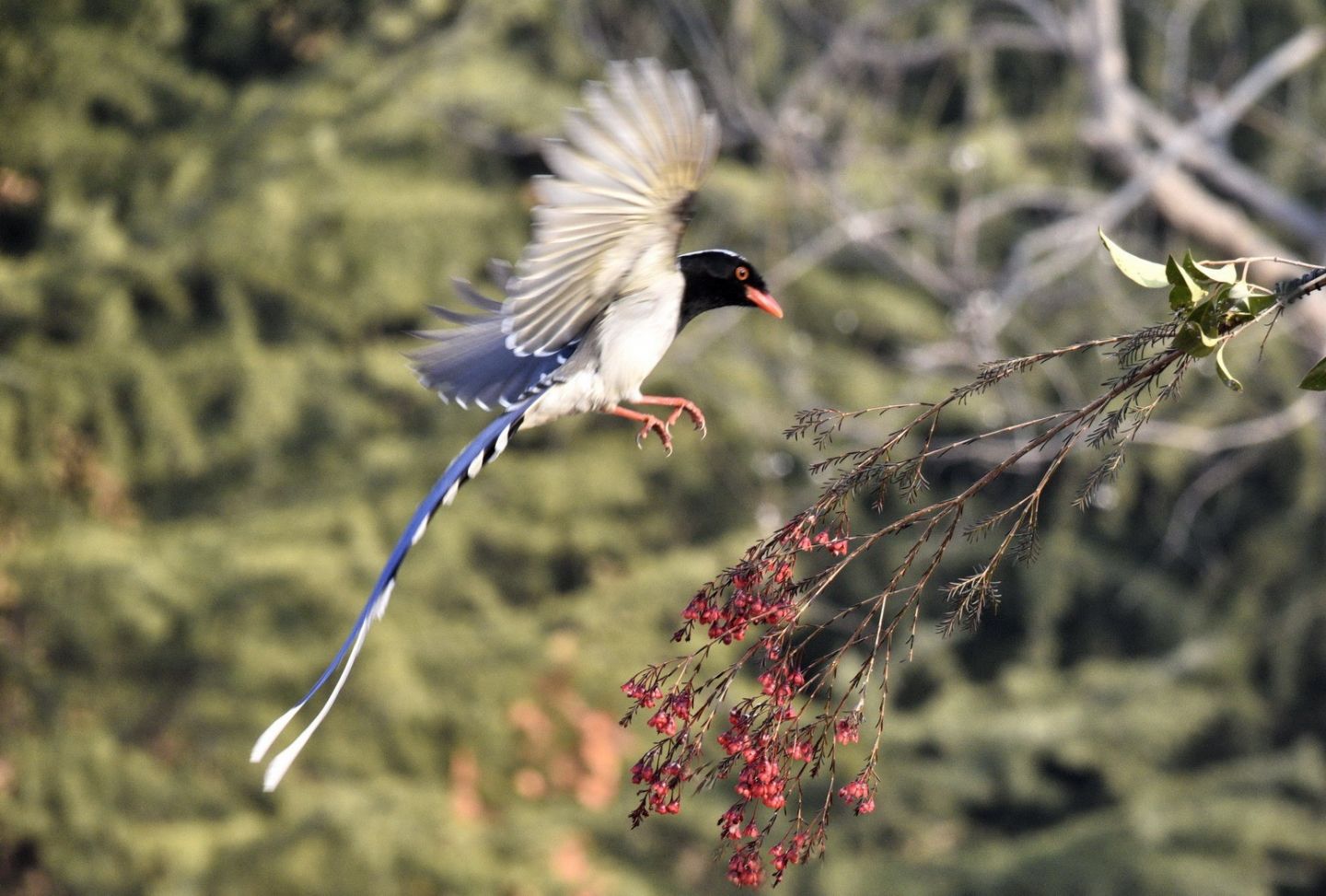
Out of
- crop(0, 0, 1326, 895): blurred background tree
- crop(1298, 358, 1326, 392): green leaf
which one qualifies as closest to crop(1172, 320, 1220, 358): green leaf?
crop(1298, 358, 1326, 392): green leaf

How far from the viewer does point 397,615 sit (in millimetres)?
8242

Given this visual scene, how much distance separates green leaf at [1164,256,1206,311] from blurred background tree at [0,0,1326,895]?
187 inches

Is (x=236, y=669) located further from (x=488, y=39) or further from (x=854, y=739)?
(x=854, y=739)

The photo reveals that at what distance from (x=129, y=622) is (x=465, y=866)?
1.83 metres

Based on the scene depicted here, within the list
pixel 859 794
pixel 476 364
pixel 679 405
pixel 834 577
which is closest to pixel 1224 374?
pixel 834 577

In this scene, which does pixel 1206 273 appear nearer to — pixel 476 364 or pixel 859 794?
pixel 859 794

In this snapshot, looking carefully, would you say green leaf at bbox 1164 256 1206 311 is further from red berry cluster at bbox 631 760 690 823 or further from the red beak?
the red beak

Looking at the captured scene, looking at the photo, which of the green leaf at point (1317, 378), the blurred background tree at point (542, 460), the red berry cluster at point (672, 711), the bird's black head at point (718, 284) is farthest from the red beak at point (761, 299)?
the blurred background tree at point (542, 460)

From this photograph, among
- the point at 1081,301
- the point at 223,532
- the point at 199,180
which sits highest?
the point at 199,180

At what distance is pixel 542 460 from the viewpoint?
9.04m

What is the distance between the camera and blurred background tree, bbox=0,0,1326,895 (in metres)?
7.43

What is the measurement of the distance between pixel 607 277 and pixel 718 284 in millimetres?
184

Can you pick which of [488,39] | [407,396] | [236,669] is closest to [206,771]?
[236,669]

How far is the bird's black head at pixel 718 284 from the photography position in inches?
93.6
